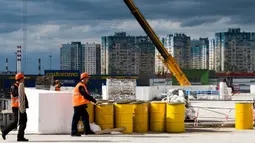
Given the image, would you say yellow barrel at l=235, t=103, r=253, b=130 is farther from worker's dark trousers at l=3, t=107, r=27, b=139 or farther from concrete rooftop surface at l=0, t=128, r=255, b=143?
worker's dark trousers at l=3, t=107, r=27, b=139

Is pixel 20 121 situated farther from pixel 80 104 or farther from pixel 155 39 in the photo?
pixel 155 39

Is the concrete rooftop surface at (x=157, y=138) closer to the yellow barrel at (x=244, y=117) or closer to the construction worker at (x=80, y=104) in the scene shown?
the construction worker at (x=80, y=104)

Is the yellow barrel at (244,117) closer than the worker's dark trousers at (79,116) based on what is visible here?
No

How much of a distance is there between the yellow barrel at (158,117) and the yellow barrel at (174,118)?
16 cm

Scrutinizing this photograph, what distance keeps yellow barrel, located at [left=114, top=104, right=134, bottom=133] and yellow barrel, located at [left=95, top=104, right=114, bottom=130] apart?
0.69ft

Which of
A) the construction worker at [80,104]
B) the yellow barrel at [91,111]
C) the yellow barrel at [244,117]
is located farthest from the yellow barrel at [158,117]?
the yellow barrel at [244,117]

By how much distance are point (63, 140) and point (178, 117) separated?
392cm

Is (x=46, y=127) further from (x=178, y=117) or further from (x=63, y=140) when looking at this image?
(x=178, y=117)

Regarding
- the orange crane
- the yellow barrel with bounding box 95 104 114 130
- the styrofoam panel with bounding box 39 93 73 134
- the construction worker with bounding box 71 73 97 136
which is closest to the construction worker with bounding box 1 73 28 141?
the styrofoam panel with bounding box 39 93 73 134

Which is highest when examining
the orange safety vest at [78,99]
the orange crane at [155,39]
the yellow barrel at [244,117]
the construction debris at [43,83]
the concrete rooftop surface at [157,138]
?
the orange crane at [155,39]

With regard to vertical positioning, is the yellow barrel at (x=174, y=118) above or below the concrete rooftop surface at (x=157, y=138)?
above

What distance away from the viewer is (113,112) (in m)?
15.0

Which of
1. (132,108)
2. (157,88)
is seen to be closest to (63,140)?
(132,108)

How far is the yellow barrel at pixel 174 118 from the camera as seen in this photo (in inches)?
604
